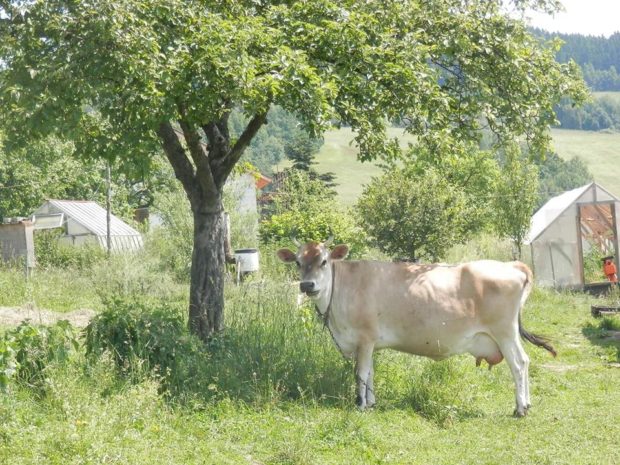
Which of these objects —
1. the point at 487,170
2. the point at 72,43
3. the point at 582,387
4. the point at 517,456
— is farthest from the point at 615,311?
the point at 487,170

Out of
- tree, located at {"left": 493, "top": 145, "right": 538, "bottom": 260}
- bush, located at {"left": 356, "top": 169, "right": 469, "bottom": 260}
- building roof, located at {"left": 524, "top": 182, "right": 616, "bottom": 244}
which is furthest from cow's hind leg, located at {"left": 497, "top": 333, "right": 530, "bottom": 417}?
building roof, located at {"left": 524, "top": 182, "right": 616, "bottom": 244}

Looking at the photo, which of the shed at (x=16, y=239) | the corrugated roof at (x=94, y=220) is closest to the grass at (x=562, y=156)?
the corrugated roof at (x=94, y=220)

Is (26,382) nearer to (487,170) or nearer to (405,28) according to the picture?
(405,28)

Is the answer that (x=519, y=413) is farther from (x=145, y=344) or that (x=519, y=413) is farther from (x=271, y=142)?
(x=271, y=142)

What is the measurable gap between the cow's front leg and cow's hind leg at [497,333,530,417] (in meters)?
1.50

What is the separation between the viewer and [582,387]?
35.8ft

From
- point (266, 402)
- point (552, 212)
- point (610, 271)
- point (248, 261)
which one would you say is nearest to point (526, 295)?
point (266, 402)

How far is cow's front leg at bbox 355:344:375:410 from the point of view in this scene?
9125 millimetres

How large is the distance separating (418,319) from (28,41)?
198 inches

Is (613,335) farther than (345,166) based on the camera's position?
No

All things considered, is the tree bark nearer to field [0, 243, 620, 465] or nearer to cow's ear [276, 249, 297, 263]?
A: field [0, 243, 620, 465]

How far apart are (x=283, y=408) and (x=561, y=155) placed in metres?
133

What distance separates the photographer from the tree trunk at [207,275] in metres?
10.5

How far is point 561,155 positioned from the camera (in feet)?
444
